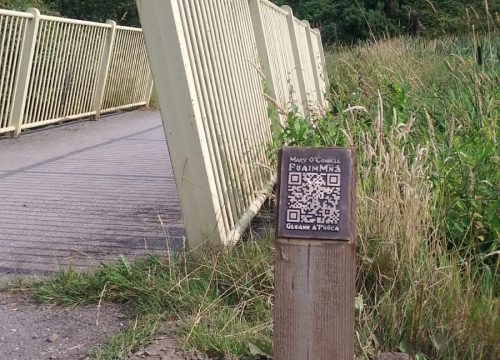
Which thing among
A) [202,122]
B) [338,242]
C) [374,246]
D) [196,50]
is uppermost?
[196,50]

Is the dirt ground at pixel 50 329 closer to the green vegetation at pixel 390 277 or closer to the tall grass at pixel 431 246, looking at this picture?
the green vegetation at pixel 390 277

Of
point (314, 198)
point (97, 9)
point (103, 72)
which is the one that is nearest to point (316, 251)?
point (314, 198)

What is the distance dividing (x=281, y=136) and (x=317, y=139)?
0.79 ft

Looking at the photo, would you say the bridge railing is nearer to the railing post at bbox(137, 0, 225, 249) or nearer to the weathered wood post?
the railing post at bbox(137, 0, 225, 249)

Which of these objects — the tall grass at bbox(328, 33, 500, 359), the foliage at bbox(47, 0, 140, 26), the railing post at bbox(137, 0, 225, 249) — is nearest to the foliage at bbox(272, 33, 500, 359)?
the tall grass at bbox(328, 33, 500, 359)

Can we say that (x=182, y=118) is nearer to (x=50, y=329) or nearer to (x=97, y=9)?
(x=50, y=329)

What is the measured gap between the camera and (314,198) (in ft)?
8.46

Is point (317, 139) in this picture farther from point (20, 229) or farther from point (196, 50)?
point (20, 229)

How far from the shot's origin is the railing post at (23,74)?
983cm

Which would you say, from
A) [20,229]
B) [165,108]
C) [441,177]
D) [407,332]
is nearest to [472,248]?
[441,177]

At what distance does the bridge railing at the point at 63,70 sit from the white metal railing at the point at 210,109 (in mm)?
4790

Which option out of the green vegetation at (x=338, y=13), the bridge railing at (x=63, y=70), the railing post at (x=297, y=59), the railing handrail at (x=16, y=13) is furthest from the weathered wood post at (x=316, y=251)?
the green vegetation at (x=338, y=13)

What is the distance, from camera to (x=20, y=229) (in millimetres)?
5309

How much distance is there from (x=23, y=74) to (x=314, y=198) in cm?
812
